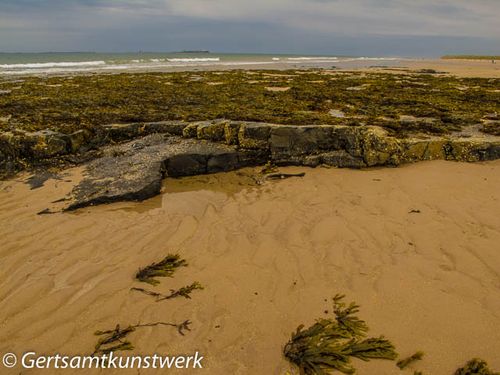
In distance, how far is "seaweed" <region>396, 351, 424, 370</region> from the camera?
105 inches

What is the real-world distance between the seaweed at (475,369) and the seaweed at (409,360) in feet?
0.84

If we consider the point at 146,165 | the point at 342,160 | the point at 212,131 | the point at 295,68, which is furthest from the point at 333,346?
the point at 295,68

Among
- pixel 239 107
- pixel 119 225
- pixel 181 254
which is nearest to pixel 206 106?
pixel 239 107

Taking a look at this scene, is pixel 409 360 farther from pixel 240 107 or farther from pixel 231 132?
pixel 240 107

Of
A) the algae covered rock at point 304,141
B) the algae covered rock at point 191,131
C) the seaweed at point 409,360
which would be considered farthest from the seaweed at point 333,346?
the algae covered rock at point 191,131

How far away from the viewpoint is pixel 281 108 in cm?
916

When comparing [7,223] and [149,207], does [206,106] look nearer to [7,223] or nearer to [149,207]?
[149,207]

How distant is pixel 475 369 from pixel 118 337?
2.85 m

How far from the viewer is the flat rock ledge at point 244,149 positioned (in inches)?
254

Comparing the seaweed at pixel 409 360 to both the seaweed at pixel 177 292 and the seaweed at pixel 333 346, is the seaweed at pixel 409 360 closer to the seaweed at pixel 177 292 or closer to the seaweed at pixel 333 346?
the seaweed at pixel 333 346

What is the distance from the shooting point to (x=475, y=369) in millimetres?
2588

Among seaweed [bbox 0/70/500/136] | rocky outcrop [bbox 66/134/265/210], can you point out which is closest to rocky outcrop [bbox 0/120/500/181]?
rocky outcrop [bbox 66/134/265/210]

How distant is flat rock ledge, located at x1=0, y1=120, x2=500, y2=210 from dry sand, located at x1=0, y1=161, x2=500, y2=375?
23.7 inches

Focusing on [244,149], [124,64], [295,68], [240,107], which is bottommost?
[244,149]
